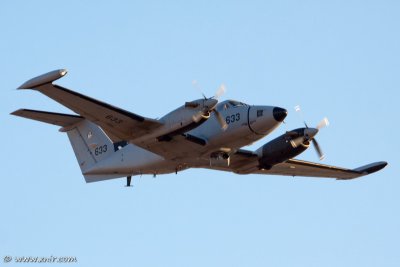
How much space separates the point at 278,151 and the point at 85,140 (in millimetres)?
8997

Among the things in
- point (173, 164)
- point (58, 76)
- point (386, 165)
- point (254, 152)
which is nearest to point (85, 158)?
point (173, 164)

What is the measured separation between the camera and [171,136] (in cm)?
3034

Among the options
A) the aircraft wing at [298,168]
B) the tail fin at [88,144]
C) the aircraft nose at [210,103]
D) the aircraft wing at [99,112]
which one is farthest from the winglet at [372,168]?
the aircraft wing at [99,112]

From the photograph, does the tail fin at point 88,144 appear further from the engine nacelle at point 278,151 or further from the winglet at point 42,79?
the winglet at point 42,79

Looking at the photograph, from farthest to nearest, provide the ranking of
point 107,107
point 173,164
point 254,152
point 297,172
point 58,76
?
1. point 297,172
2. point 254,152
3. point 173,164
4. point 107,107
5. point 58,76

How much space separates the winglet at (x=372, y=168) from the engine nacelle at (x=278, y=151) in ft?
21.3

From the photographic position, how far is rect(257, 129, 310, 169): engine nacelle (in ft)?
110

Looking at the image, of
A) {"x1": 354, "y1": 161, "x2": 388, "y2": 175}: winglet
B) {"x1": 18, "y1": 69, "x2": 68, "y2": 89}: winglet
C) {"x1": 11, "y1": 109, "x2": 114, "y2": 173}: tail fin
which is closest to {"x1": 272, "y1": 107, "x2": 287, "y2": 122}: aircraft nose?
{"x1": 11, "y1": 109, "x2": 114, "y2": 173}: tail fin

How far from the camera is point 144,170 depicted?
110 ft

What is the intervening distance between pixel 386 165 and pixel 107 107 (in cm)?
1583

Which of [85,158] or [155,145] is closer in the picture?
[155,145]

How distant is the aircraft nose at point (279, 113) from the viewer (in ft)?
100.0

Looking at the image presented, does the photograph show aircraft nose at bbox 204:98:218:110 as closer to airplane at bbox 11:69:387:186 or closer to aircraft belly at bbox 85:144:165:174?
airplane at bbox 11:69:387:186

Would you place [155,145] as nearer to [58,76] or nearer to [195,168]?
[195,168]
